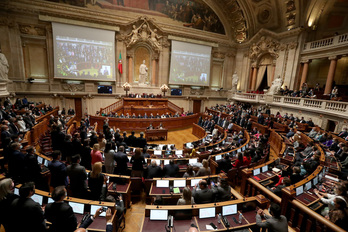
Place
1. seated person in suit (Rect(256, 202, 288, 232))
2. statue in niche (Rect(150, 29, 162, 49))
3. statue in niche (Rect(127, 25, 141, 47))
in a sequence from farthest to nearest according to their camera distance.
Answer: statue in niche (Rect(150, 29, 162, 49)) → statue in niche (Rect(127, 25, 141, 47)) → seated person in suit (Rect(256, 202, 288, 232))

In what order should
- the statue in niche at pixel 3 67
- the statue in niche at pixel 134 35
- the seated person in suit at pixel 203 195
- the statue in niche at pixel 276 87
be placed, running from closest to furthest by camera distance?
the seated person in suit at pixel 203 195
the statue in niche at pixel 3 67
the statue in niche at pixel 276 87
the statue in niche at pixel 134 35

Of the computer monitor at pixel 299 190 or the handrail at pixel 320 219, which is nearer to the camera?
the handrail at pixel 320 219

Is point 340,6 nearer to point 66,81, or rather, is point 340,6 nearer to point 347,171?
point 347,171

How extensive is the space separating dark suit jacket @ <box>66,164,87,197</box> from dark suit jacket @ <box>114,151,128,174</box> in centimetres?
136

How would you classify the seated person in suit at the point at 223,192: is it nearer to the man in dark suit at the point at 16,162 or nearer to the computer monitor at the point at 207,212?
the computer monitor at the point at 207,212

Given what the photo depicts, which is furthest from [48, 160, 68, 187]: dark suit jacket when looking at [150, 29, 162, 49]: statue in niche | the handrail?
[150, 29, 162, 49]: statue in niche

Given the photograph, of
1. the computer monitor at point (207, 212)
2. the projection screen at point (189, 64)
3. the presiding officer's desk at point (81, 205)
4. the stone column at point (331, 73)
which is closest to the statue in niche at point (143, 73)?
the projection screen at point (189, 64)

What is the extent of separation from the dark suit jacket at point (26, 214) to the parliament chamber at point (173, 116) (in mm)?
14

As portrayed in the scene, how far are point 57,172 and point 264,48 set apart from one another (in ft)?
67.0

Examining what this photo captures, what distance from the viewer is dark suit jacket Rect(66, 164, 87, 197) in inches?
128

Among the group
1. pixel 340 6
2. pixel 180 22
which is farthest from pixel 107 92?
pixel 340 6

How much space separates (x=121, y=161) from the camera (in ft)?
15.3

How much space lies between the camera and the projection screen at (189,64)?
62.4ft

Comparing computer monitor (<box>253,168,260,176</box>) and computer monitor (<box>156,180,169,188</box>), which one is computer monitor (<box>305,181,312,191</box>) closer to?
computer monitor (<box>253,168,260,176</box>)
